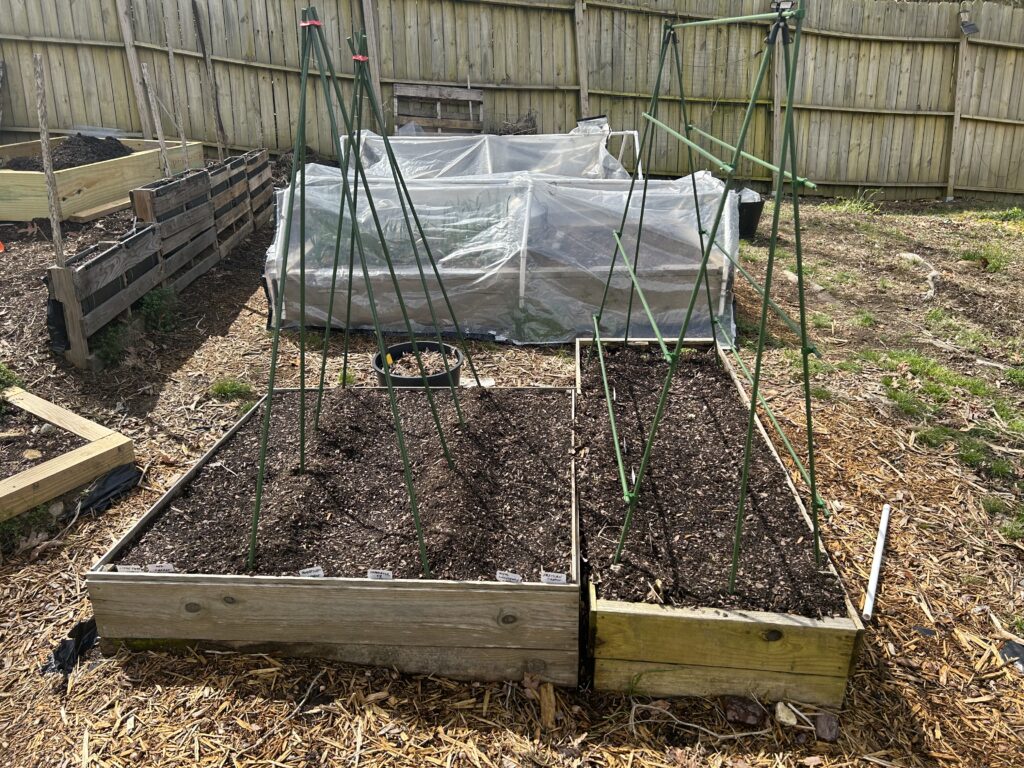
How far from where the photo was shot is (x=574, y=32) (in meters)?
10.1

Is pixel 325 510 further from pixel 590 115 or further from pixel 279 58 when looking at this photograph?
pixel 590 115

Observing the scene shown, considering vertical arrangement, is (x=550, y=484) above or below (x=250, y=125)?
below

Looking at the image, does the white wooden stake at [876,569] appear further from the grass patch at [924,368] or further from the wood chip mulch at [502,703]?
the grass patch at [924,368]

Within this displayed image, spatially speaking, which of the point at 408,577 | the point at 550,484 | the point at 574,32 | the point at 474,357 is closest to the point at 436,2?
the point at 574,32

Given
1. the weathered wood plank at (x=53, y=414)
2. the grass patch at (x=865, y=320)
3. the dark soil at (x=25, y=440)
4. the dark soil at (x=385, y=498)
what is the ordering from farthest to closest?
the grass patch at (x=865, y=320)
the weathered wood plank at (x=53, y=414)
the dark soil at (x=25, y=440)
the dark soil at (x=385, y=498)

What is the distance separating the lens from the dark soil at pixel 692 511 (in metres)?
2.62

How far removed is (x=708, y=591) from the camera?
262 centimetres

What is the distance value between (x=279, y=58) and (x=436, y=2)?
2.12 m

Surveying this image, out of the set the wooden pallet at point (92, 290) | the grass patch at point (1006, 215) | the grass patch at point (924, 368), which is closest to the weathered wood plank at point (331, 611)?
the wooden pallet at point (92, 290)

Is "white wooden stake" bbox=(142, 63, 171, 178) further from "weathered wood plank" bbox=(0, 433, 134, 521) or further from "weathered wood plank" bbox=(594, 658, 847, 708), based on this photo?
"weathered wood plank" bbox=(594, 658, 847, 708)

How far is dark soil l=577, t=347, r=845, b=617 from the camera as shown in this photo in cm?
262

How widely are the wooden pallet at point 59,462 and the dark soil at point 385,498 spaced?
619 mm

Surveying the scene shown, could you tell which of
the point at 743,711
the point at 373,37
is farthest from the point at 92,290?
the point at 373,37

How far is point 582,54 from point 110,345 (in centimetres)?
757
